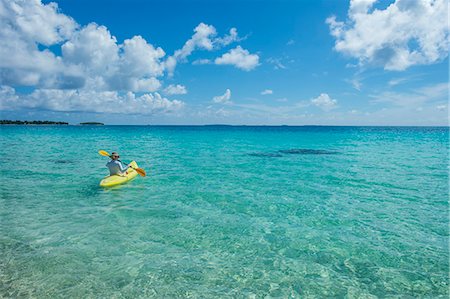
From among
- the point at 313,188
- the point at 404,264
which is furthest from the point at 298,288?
the point at 313,188

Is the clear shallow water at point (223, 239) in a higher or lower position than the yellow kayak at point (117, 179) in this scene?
lower

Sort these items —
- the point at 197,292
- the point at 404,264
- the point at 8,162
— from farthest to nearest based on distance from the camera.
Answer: the point at 8,162
the point at 404,264
the point at 197,292

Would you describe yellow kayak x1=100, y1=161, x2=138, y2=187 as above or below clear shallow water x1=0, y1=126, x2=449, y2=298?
above

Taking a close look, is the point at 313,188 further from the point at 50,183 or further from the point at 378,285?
the point at 50,183

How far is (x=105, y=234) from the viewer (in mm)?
9109

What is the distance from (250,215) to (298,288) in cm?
474

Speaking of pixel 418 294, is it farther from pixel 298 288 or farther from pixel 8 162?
pixel 8 162

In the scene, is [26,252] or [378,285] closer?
[378,285]

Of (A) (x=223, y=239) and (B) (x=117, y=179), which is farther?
(B) (x=117, y=179)

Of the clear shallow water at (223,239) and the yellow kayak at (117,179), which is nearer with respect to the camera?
the clear shallow water at (223,239)

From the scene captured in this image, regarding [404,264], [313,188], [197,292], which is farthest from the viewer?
[313,188]

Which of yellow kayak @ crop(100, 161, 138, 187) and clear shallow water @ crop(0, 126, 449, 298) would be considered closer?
clear shallow water @ crop(0, 126, 449, 298)

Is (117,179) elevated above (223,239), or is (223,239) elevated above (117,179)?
(117,179)

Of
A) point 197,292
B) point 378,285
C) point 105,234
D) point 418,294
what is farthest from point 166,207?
point 418,294
